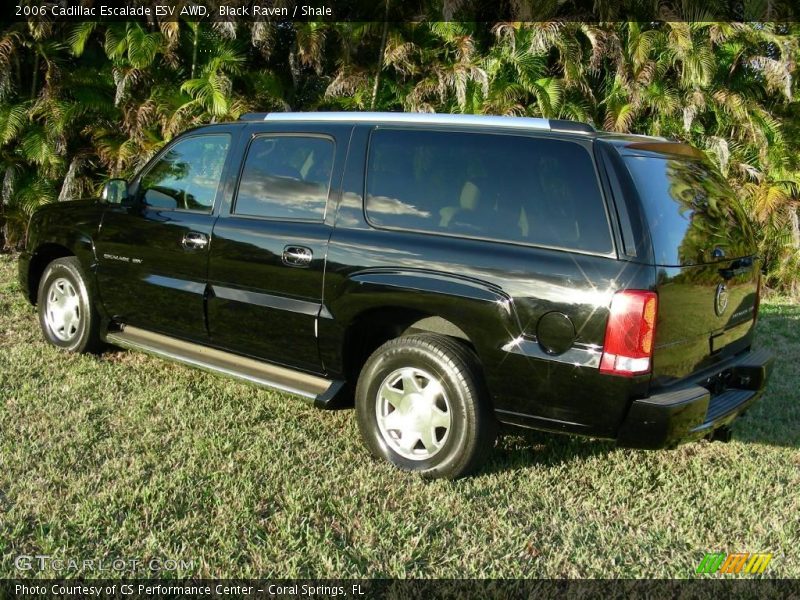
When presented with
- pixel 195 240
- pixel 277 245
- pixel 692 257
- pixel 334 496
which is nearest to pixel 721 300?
pixel 692 257

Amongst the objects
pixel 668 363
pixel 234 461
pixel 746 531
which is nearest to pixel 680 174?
pixel 668 363

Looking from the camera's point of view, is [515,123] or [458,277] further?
[515,123]

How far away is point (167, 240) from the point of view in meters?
4.93

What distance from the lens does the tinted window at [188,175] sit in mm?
4875

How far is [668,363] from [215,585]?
217 cm

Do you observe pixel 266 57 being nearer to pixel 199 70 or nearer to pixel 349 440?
pixel 199 70

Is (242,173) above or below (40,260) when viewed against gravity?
above

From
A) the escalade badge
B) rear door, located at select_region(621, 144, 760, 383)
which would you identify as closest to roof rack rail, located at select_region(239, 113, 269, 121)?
rear door, located at select_region(621, 144, 760, 383)

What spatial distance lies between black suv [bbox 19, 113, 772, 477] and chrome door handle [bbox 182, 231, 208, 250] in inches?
0.8

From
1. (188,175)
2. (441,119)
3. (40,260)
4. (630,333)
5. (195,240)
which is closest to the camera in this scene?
(630,333)

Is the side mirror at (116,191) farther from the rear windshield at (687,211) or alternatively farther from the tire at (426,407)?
the rear windshield at (687,211)

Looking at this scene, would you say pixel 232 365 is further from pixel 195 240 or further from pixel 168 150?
pixel 168 150

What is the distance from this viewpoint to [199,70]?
11.8 metres

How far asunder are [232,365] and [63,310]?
1.99 m
